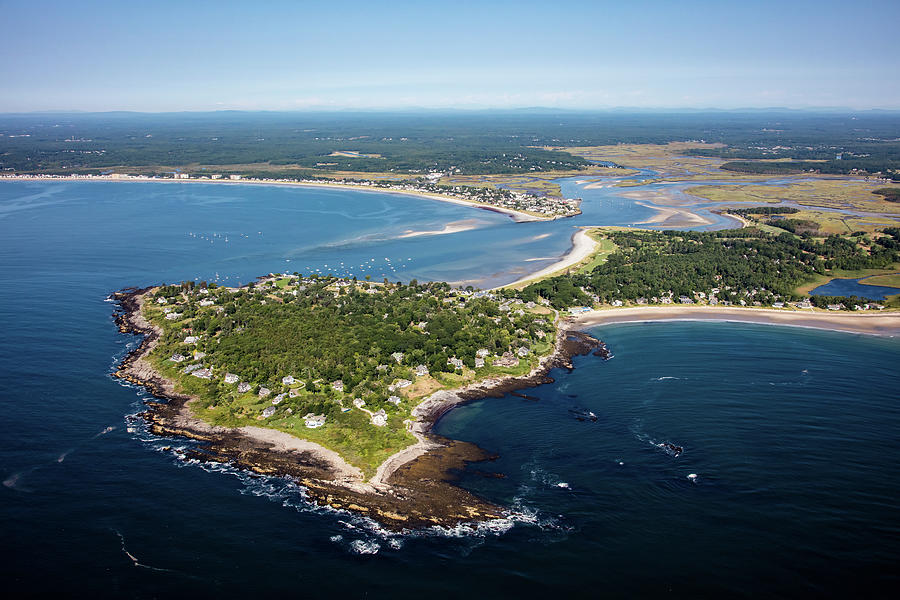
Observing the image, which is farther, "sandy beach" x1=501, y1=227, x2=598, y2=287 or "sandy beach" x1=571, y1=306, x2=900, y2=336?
"sandy beach" x1=501, y1=227, x2=598, y2=287

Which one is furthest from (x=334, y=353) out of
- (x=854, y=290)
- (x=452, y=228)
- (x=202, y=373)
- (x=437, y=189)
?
(x=437, y=189)

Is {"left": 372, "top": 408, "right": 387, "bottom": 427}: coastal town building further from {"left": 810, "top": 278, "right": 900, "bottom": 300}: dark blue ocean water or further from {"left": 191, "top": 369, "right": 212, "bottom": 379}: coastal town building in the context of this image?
{"left": 810, "top": 278, "right": 900, "bottom": 300}: dark blue ocean water

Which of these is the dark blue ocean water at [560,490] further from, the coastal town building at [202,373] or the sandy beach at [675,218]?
the sandy beach at [675,218]

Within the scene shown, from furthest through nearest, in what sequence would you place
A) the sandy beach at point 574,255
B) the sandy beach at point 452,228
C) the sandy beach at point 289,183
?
the sandy beach at point 289,183 → the sandy beach at point 452,228 → the sandy beach at point 574,255

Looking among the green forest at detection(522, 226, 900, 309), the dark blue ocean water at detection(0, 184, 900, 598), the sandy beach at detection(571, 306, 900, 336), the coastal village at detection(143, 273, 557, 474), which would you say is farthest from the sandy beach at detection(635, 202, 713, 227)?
the coastal village at detection(143, 273, 557, 474)

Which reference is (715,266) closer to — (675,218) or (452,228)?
(675,218)

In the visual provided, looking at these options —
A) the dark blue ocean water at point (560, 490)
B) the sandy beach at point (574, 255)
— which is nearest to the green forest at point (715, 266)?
the sandy beach at point (574, 255)

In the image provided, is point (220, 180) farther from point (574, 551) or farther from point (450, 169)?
point (574, 551)
